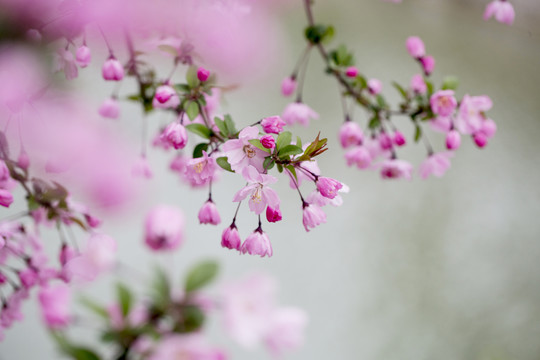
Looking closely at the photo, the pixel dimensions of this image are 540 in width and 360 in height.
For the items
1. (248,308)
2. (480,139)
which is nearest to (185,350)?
(248,308)

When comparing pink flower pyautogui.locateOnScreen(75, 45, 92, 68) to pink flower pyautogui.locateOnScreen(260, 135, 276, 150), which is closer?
pink flower pyautogui.locateOnScreen(260, 135, 276, 150)

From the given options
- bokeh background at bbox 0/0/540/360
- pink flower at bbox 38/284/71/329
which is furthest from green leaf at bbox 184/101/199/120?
bokeh background at bbox 0/0/540/360

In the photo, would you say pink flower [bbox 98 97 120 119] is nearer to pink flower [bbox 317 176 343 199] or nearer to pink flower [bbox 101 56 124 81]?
pink flower [bbox 101 56 124 81]

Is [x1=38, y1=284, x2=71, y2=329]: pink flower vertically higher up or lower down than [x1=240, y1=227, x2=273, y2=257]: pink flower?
lower down

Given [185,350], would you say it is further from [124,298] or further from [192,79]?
[192,79]

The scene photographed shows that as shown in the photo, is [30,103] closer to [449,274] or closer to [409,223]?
[409,223]

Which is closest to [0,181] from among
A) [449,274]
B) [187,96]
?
[187,96]

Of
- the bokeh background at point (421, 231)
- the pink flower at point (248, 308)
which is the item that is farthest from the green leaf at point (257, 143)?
the bokeh background at point (421, 231)
